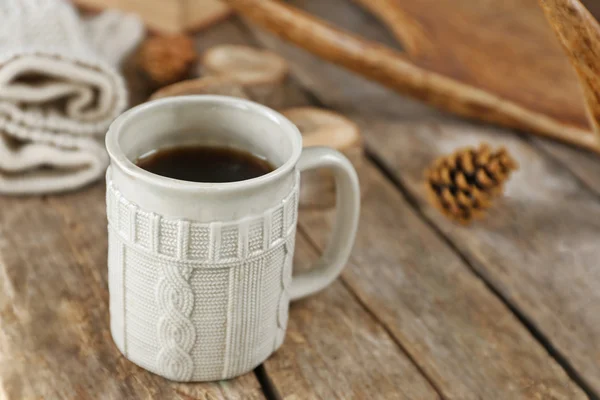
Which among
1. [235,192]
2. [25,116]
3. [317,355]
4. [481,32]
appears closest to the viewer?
[235,192]

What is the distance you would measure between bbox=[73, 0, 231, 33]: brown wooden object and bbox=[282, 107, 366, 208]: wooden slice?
16.6 inches

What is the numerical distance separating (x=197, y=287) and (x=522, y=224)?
1.49ft

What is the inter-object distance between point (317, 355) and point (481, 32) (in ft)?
2.28

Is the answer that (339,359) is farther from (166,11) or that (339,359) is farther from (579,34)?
(166,11)

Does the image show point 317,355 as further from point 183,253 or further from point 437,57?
point 437,57

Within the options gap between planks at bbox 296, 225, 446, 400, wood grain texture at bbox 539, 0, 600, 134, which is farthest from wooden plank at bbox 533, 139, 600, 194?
gap between planks at bbox 296, 225, 446, 400

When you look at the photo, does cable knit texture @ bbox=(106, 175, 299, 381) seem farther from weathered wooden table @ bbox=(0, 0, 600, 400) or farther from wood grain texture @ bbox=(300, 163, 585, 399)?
wood grain texture @ bbox=(300, 163, 585, 399)

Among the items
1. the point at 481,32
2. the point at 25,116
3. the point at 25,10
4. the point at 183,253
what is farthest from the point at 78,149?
the point at 481,32

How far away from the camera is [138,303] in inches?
21.3

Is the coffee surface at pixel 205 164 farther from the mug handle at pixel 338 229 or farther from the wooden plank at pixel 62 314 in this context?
the wooden plank at pixel 62 314

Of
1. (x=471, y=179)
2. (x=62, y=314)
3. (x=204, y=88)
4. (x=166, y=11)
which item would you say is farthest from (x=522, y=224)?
(x=166, y=11)

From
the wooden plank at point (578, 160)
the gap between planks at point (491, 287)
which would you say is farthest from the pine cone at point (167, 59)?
the wooden plank at point (578, 160)

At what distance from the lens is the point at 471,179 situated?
32.1 inches

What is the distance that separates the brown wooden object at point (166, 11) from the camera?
1160 mm
